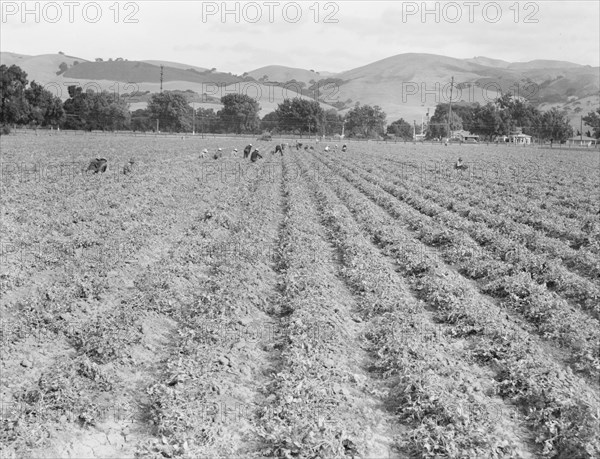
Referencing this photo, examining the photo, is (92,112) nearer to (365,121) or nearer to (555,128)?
(365,121)

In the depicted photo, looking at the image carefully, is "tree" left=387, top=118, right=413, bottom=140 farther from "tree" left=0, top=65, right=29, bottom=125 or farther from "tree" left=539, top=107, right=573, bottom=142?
"tree" left=0, top=65, right=29, bottom=125

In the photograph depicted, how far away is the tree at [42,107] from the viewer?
79662 mm

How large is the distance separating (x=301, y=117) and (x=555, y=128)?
50.0 metres

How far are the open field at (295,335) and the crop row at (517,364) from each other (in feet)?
0.08

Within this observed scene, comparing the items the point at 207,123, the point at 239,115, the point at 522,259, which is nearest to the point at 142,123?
the point at 207,123

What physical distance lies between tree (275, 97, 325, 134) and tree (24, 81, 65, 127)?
43.9 m

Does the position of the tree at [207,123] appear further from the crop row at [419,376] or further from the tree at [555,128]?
the crop row at [419,376]

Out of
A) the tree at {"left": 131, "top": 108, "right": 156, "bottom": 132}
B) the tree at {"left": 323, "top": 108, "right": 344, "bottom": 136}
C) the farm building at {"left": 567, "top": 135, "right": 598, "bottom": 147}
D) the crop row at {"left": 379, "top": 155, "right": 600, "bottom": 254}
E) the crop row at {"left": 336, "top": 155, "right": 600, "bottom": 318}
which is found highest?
the tree at {"left": 323, "top": 108, "right": 344, "bottom": 136}

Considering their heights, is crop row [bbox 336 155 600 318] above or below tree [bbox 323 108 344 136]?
below

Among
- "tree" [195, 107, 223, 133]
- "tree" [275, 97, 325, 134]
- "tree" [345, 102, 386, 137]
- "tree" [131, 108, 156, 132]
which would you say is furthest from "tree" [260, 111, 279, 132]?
"tree" [131, 108, 156, 132]

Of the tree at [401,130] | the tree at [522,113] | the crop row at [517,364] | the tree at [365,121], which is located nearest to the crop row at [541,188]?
the crop row at [517,364]

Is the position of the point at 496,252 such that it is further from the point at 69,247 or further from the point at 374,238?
the point at 69,247

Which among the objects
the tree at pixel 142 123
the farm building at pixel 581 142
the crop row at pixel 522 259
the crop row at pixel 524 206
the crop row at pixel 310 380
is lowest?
the crop row at pixel 310 380

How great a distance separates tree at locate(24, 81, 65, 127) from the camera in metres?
79.7
